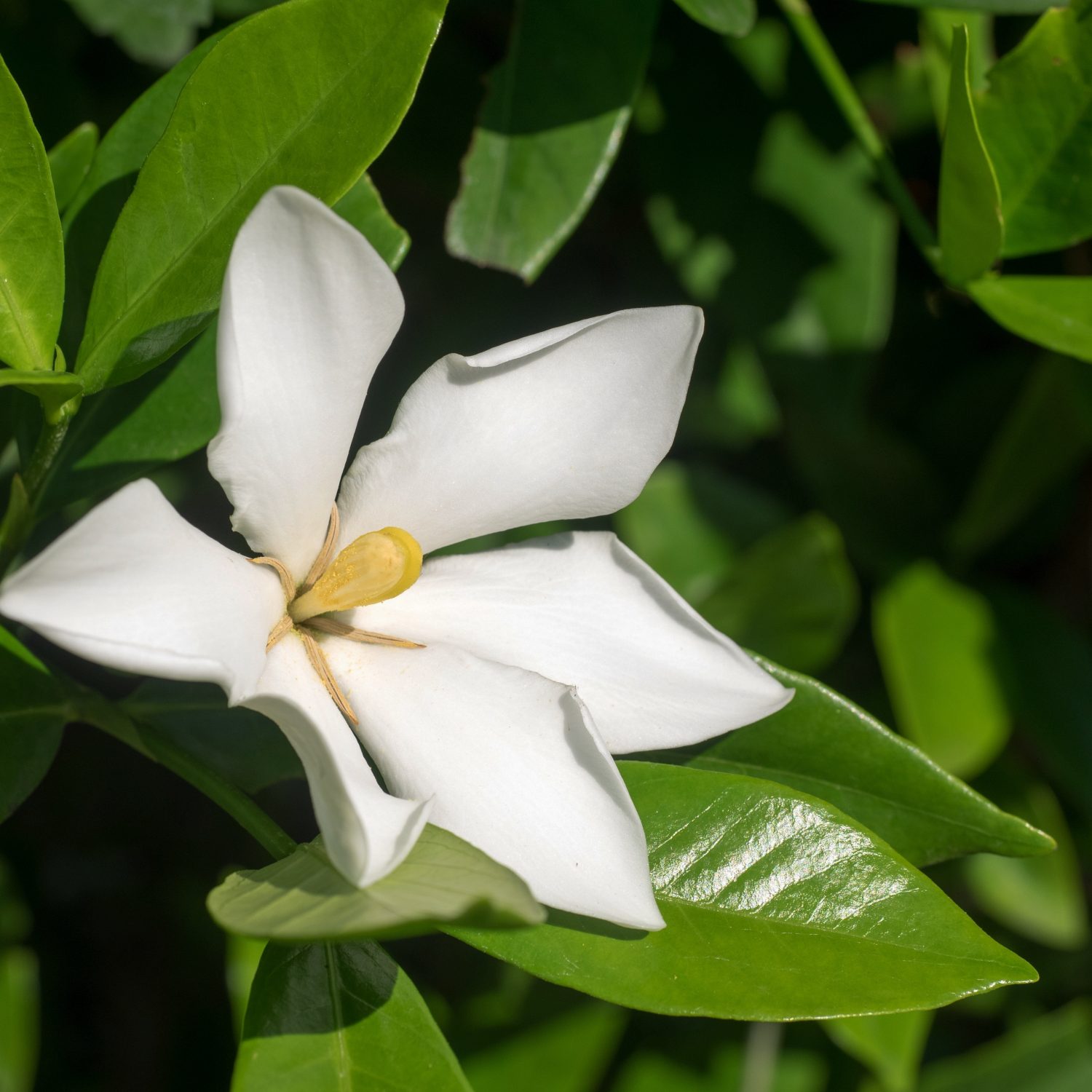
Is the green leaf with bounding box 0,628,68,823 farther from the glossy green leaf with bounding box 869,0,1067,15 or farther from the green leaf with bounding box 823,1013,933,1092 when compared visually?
the green leaf with bounding box 823,1013,933,1092

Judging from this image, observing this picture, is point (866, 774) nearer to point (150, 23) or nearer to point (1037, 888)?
point (150, 23)

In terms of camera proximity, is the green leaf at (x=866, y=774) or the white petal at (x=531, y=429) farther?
the green leaf at (x=866, y=774)

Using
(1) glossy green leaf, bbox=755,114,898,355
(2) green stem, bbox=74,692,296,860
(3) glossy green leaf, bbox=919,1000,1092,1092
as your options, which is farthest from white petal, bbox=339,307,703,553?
(3) glossy green leaf, bbox=919,1000,1092,1092

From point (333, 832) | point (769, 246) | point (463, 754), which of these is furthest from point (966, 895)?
point (333, 832)

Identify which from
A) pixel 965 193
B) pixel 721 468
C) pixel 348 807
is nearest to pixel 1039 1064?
pixel 721 468

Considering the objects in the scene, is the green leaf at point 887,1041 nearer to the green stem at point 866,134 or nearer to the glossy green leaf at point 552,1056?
the glossy green leaf at point 552,1056

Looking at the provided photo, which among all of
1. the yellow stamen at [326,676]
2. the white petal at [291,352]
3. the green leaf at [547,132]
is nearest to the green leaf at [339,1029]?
the yellow stamen at [326,676]
